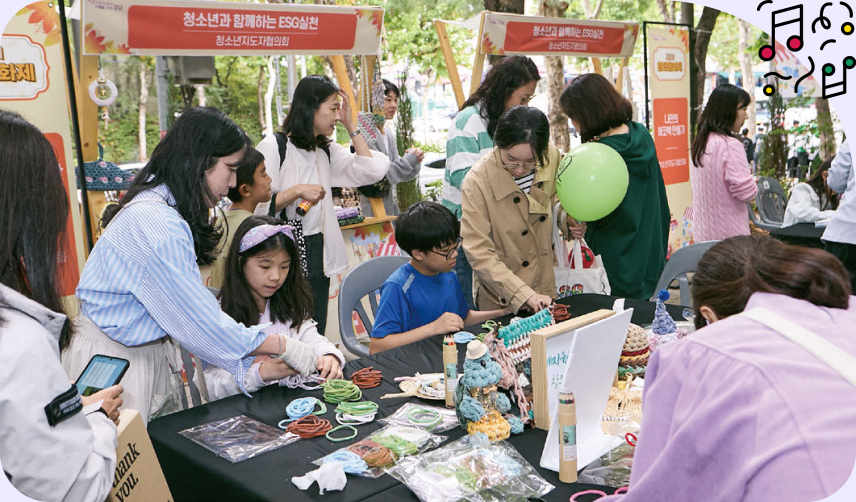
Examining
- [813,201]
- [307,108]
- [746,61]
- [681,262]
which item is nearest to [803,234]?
[813,201]

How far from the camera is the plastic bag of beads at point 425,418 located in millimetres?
1779

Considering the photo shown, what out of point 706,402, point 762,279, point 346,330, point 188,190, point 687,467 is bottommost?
point 346,330

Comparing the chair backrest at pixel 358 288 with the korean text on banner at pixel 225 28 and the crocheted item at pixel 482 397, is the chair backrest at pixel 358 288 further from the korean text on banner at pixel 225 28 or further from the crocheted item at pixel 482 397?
the korean text on banner at pixel 225 28

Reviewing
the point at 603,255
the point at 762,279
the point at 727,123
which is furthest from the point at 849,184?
the point at 762,279

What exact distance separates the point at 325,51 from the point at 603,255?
6.94 ft

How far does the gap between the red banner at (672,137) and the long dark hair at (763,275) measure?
501 centimetres

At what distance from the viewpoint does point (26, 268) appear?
Answer: 4.00 feet

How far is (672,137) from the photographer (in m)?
6.22

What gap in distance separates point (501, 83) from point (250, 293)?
1703 mm

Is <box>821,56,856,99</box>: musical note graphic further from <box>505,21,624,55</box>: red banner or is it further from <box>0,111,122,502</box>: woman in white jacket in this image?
<box>505,21,624,55</box>: red banner

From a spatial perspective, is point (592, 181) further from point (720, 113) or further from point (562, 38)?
point (562, 38)

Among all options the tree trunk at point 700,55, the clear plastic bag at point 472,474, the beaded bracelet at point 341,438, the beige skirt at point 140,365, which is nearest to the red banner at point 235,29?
the beige skirt at point 140,365

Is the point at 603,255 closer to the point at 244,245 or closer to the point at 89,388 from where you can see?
the point at 244,245

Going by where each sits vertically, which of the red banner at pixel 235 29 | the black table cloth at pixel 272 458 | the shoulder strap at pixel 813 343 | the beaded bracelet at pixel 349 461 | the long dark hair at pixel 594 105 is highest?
the red banner at pixel 235 29
